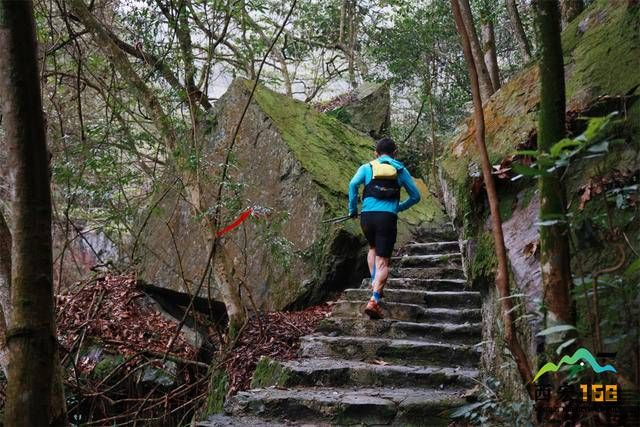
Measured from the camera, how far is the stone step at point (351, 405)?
4422 millimetres

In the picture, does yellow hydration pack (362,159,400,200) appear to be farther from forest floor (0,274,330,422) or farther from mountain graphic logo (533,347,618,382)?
mountain graphic logo (533,347,618,382)

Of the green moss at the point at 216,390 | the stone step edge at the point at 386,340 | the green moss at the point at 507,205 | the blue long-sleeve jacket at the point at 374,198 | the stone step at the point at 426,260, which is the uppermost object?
the blue long-sleeve jacket at the point at 374,198

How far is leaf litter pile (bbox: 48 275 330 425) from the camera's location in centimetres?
630

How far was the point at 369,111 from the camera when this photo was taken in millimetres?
12227

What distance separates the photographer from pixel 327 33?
14742 mm

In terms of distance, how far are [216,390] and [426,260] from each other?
3.13m

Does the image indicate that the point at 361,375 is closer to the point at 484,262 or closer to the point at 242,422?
the point at 242,422

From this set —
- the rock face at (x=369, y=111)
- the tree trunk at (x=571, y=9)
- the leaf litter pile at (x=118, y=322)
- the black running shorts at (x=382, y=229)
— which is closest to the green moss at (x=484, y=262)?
the black running shorts at (x=382, y=229)

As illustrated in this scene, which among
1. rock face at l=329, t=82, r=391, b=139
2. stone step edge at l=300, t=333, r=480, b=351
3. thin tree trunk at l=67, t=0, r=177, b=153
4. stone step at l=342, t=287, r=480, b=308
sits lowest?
stone step edge at l=300, t=333, r=480, b=351

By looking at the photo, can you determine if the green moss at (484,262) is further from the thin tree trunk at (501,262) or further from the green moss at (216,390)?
the green moss at (216,390)

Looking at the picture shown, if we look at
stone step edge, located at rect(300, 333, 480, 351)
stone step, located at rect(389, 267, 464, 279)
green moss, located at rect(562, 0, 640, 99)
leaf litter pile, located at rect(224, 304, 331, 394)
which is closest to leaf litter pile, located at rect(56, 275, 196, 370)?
leaf litter pile, located at rect(224, 304, 331, 394)

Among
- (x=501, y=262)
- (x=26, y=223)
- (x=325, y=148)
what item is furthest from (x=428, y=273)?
(x=26, y=223)

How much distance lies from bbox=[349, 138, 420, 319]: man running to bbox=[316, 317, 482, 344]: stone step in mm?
143

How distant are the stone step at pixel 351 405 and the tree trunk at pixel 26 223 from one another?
7.80 feet
